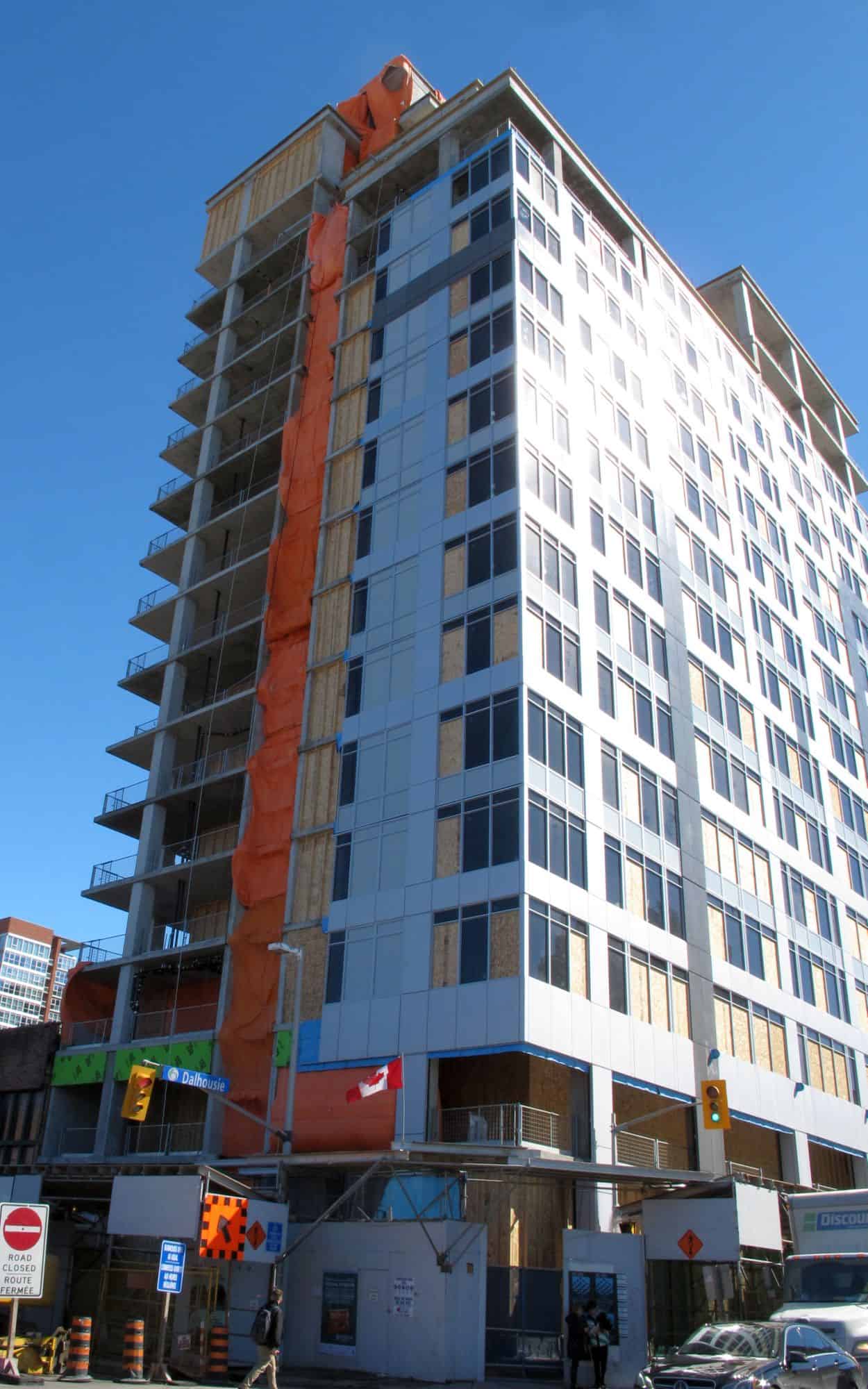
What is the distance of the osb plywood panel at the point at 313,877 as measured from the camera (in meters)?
41.1

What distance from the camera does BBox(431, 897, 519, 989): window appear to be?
3459 cm

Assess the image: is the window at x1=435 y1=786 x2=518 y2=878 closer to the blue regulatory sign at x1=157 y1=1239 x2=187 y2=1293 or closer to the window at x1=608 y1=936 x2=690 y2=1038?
the window at x1=608 y1=936 x2=690 y2=1038

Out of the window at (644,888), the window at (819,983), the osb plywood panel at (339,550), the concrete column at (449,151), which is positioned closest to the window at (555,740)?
the window at (644,888)

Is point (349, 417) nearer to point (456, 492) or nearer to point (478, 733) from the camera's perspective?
point (456, 492)

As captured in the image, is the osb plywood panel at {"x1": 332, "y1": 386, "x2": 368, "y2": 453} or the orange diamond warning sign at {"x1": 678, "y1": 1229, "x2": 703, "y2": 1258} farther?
the osb plywood panel at {"x1": 332, "y1": 386, "x2": 368, "y2": 453}

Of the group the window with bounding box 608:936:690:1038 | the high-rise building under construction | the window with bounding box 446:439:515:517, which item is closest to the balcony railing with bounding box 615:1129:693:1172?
the high-rise building under construction

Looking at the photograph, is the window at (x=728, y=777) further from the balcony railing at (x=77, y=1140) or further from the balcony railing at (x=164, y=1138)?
the balcony railing at (x=77, y=1140)

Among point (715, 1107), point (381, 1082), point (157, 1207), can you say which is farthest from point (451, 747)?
point (157, 1207)

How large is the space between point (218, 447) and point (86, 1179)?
1457 inches

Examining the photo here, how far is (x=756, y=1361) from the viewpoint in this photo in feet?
60.6

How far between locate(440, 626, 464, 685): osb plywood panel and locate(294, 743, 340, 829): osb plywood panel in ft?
18.1

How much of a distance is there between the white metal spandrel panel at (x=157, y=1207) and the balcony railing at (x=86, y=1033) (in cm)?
1924

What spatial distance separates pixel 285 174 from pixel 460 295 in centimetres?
2019

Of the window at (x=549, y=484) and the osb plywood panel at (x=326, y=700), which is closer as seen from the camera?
the window at (x=549, y=484)
